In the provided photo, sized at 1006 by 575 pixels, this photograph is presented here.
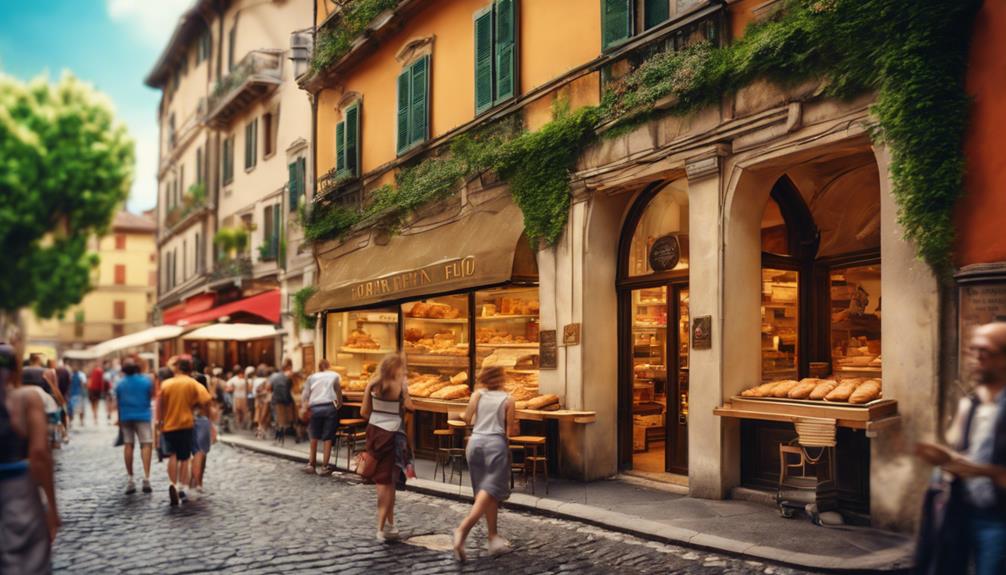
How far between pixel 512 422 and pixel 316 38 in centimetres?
1519

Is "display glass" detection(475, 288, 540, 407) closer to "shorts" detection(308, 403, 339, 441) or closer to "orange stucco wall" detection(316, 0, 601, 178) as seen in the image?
"shorts" detection(308, 403, 339, 441)

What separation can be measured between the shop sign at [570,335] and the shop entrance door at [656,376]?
0.77m

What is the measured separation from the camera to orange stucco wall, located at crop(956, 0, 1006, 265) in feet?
24.7

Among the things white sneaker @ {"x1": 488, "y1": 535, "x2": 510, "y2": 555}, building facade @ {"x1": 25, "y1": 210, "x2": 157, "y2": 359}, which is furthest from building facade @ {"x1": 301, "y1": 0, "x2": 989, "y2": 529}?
building facade @ {"x1": 25, "y1": 210, "x2": 157, "y2": 359}

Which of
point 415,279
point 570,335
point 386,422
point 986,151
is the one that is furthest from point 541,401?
point 986,151

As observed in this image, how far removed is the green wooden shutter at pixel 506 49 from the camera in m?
13.6

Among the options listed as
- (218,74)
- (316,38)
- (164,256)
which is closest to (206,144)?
(218,74)

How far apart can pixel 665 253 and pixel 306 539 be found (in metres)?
5.90

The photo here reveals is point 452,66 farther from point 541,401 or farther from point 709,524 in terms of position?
point 709,524

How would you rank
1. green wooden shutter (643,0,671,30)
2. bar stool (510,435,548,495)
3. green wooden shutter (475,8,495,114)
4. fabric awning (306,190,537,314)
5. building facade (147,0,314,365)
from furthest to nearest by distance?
building facade (147,0,314,365) < green wooden shutter (475,8,495,114) < fabric awning (306,190,537,314) < green wooden shutter (643,0,671,30) < bar stool (510,435,548,495)

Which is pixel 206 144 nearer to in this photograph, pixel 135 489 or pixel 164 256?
pixel 164 256

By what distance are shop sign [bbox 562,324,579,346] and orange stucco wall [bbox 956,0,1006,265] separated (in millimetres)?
5152

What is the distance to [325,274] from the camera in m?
20.2

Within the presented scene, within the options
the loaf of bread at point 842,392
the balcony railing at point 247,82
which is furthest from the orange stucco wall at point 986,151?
the balcony railing at point 247,82
